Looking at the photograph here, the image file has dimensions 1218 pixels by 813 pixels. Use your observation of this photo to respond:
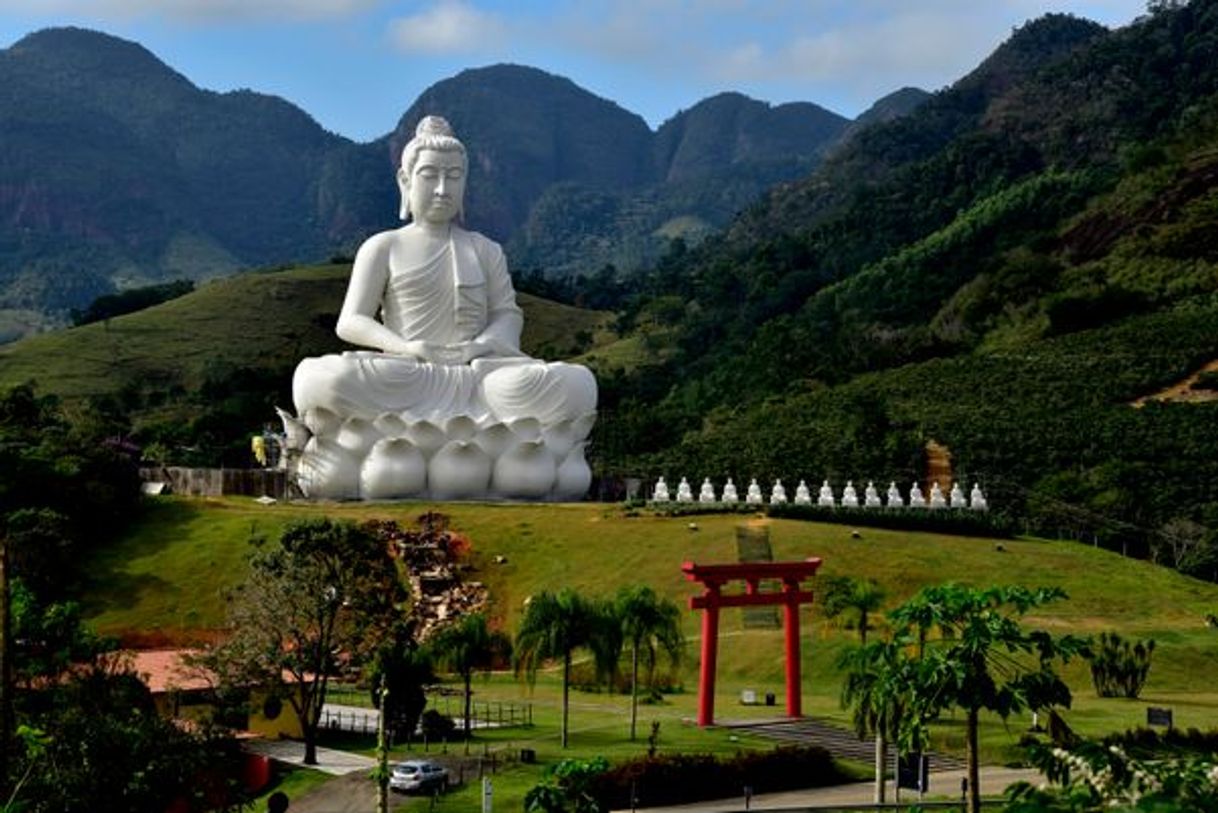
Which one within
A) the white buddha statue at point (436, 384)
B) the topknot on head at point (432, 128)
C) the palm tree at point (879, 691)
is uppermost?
the topknot on head at point (432, 128)

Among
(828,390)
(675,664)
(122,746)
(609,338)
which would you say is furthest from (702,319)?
(122,746)

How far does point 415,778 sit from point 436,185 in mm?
20158

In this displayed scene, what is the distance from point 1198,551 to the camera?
34156 millimetres

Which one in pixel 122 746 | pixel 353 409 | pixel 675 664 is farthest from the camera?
pixel 353 409

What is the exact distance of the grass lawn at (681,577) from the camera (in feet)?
79.0

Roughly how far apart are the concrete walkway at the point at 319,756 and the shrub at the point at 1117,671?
9816 millimetres

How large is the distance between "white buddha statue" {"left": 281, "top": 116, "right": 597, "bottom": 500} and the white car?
16.8 metres

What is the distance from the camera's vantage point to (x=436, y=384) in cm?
3416

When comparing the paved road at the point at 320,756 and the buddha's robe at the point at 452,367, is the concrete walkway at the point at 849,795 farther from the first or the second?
the buddha's robe at the point at 452,367

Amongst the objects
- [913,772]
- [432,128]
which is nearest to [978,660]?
[913,772]

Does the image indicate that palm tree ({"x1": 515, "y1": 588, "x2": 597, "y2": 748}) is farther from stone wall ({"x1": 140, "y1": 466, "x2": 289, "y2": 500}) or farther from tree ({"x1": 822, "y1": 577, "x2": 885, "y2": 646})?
stone wall ({"x1": 140, "y1": 466, "x2": 289, "y2": 500})

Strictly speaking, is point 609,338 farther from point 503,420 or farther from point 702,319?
point 503,420

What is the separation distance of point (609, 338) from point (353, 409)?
58925 mm

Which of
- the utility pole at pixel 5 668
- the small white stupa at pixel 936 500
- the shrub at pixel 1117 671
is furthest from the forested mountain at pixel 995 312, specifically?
the utility pole at pixel 5 668
